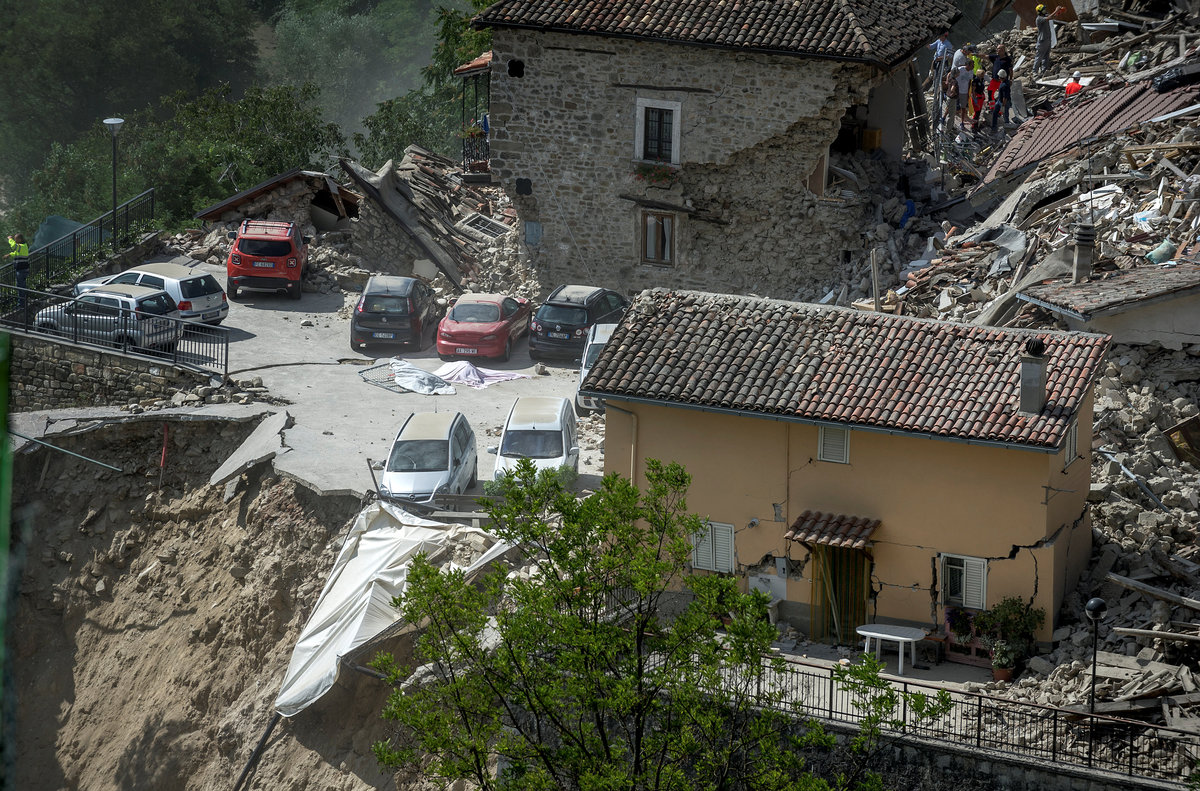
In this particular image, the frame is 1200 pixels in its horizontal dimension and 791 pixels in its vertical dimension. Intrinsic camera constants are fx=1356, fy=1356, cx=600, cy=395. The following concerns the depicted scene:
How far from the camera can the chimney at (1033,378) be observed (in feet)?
60.6

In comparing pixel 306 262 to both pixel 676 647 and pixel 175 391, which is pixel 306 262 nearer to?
pixel 175 391

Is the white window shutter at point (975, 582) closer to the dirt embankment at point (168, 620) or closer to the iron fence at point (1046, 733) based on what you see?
the iron fence at point (1046, 733)

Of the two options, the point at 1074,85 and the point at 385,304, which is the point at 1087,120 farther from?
the point at 385,304

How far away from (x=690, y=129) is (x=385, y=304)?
840cm

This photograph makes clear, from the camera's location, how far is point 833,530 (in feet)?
63.6

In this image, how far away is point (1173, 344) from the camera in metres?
21.8

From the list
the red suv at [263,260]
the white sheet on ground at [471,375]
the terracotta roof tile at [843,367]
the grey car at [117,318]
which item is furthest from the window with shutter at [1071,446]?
the red suv at [263,260]

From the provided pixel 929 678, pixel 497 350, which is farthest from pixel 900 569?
pixel 497 350

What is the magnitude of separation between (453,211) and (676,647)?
2759 centimetres

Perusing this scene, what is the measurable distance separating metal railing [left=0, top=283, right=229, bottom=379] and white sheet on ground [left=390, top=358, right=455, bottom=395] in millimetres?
3722

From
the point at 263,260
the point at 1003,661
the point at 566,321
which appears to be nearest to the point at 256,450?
the point at 566,321

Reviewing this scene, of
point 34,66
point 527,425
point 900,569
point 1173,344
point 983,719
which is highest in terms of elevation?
point 34,66

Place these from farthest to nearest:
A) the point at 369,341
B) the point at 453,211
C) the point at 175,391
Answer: the point at 453,211, the point at 369,341, the point at 175,391

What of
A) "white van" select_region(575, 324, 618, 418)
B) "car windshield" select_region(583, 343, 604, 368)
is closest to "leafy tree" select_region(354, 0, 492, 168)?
"white van" select_region(575, 324, 618, 418)
